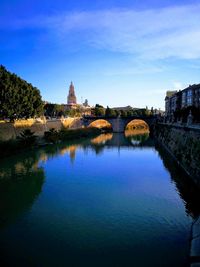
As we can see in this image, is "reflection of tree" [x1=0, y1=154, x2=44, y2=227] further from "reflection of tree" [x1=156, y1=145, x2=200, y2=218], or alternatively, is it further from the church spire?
the church spire

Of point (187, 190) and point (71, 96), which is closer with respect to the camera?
point (187, 190)

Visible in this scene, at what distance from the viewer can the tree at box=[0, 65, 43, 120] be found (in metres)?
43.2

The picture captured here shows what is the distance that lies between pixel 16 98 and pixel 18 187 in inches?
998

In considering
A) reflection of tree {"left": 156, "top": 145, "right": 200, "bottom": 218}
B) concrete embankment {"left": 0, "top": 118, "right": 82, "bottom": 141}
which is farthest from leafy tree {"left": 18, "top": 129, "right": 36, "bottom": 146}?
reflection of tree {"left": 156, "top": 145, "right": 200, "bottom": 218}

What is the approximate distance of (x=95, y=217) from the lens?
50.6 ft

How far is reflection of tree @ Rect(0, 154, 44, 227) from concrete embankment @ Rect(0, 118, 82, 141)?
10.9m

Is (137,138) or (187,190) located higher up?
(187,190)

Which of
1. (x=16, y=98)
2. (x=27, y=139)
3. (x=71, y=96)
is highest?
(x=71, y=96)

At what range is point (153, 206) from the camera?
17156 mm

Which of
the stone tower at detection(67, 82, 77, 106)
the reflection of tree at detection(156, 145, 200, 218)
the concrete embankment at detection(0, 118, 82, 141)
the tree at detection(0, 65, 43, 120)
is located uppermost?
the stone tower at detection(67, 82, 77, 106)

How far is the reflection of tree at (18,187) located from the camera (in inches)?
653

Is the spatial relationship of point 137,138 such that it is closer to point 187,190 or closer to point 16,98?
point 16,98

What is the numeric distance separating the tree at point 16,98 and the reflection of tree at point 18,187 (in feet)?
42.0

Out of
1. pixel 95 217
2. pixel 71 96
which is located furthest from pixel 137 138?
pixel 71 96
